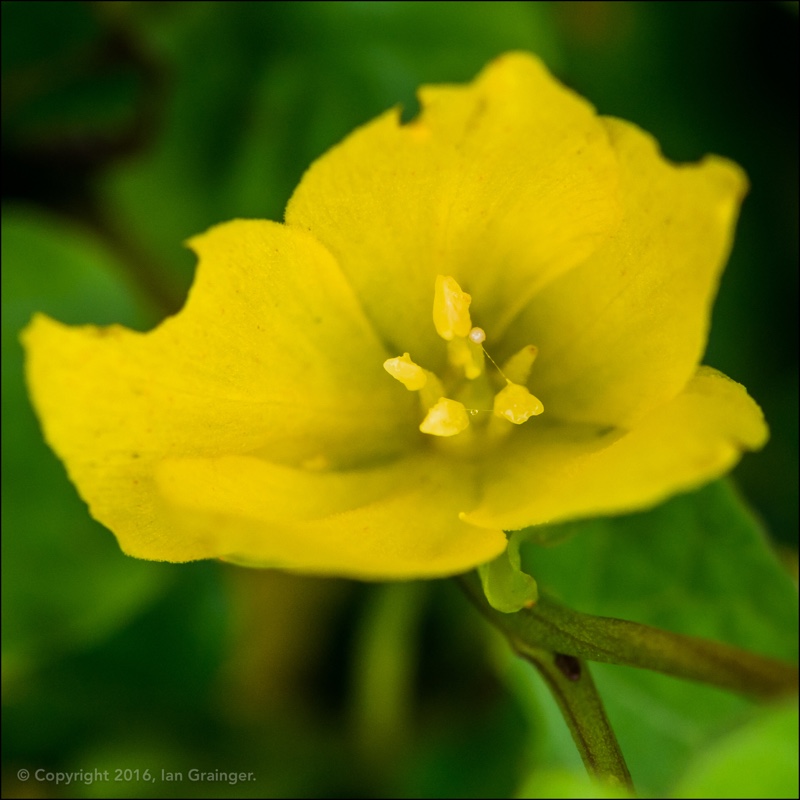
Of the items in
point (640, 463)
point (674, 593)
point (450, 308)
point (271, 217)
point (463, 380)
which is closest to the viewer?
point (640, 463)

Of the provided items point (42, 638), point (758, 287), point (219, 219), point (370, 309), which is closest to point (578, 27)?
point (758, 287)

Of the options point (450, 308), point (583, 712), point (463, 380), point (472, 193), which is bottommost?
point (583, 712)

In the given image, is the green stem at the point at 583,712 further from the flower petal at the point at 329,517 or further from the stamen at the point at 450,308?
the stamen at the point at 450,308

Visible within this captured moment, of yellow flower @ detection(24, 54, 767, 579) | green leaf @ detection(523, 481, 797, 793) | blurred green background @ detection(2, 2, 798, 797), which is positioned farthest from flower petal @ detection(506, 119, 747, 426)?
blurred green background @ detection(2, 2, 798, 797)

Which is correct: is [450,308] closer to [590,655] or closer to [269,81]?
[590,655]

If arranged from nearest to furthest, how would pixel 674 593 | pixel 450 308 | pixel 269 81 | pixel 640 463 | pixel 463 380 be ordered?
1. pixel 640 463
2. pixel 450 308
3. pixel 463 380
4. pixel 674 593
5. pixel 269 81

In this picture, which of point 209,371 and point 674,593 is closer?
point 209,371

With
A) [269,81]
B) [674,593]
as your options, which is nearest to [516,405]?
[674,593]
